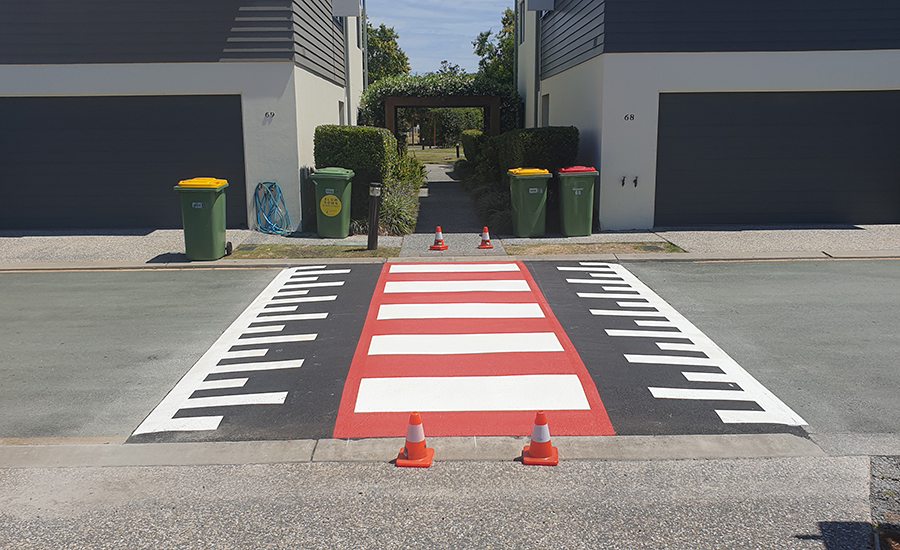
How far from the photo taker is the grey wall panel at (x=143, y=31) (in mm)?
14469

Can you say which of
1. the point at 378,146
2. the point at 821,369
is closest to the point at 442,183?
the point at 378,146

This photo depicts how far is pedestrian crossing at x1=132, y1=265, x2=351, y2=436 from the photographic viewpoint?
6180 millimetres

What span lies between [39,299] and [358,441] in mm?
6568

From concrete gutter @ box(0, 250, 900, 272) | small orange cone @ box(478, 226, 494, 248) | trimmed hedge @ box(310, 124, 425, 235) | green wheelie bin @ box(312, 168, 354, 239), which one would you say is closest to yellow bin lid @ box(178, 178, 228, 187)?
concrete gutter @ box(0, 250, 900, 272)

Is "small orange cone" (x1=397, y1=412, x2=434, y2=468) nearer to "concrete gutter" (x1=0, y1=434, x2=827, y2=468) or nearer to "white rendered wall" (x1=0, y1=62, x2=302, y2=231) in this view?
"concrete gutter" (x1=0, y1=434, x2=827, y2=468)

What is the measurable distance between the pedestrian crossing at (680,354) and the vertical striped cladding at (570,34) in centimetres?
610

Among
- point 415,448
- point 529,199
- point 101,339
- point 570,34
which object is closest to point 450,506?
point 415,448

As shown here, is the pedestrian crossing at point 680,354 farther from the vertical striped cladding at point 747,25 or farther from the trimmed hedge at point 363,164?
the vertical striped cladding at point 747,25

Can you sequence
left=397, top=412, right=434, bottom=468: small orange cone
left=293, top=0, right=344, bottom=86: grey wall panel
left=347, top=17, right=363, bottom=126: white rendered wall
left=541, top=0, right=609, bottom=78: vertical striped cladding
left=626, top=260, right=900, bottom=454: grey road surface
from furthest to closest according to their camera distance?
Result: left=347, top=17, right=363, bottom=126: white rendered wall → left=293, top=0, right=344, bottom=86: grey wall panel → left=541, top=0, right=609, bottom=78: vertical striped cladding → left=626, top=260, right=900, bottom=454: grey road surface → left=397, top=412, right=434, bottom=468: small orange cone

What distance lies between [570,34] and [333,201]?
7351 millimetres

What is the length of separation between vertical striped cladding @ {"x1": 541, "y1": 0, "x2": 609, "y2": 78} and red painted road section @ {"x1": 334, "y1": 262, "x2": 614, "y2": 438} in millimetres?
6663

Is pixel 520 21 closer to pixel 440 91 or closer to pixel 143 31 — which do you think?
pixel 440 91

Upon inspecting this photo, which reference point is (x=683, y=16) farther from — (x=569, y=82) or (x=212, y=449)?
(x=212, y=449)

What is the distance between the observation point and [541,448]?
Answer: 5.29 meters
